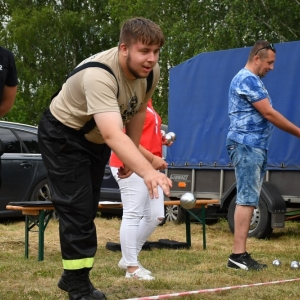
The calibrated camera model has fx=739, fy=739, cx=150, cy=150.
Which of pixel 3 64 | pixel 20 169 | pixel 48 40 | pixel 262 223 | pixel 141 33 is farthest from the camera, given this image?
pixel 48 40

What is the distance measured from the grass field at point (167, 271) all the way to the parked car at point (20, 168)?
1110 millimetres

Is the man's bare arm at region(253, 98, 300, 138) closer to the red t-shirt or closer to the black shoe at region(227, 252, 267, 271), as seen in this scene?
the red t-shirt

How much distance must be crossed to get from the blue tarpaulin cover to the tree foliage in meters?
13.4

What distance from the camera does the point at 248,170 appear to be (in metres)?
6.31

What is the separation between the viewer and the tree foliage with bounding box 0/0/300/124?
2438cm

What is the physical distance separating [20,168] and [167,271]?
16.9 feet

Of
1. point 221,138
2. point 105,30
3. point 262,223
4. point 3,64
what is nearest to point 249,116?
point 3,64

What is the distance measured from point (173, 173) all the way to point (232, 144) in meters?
4.62

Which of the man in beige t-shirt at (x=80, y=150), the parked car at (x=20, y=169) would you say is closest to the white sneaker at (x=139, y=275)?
the man in beige t-shirt at (x=80, y=150)

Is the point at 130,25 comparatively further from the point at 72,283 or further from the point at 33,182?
the point at 33,182

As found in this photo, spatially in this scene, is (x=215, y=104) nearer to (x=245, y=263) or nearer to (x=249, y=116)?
(x=249, y=116)

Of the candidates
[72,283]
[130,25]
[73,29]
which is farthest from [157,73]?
[73,29]

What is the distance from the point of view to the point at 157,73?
462 centimetres

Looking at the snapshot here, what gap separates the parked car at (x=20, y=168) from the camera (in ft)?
36.0
